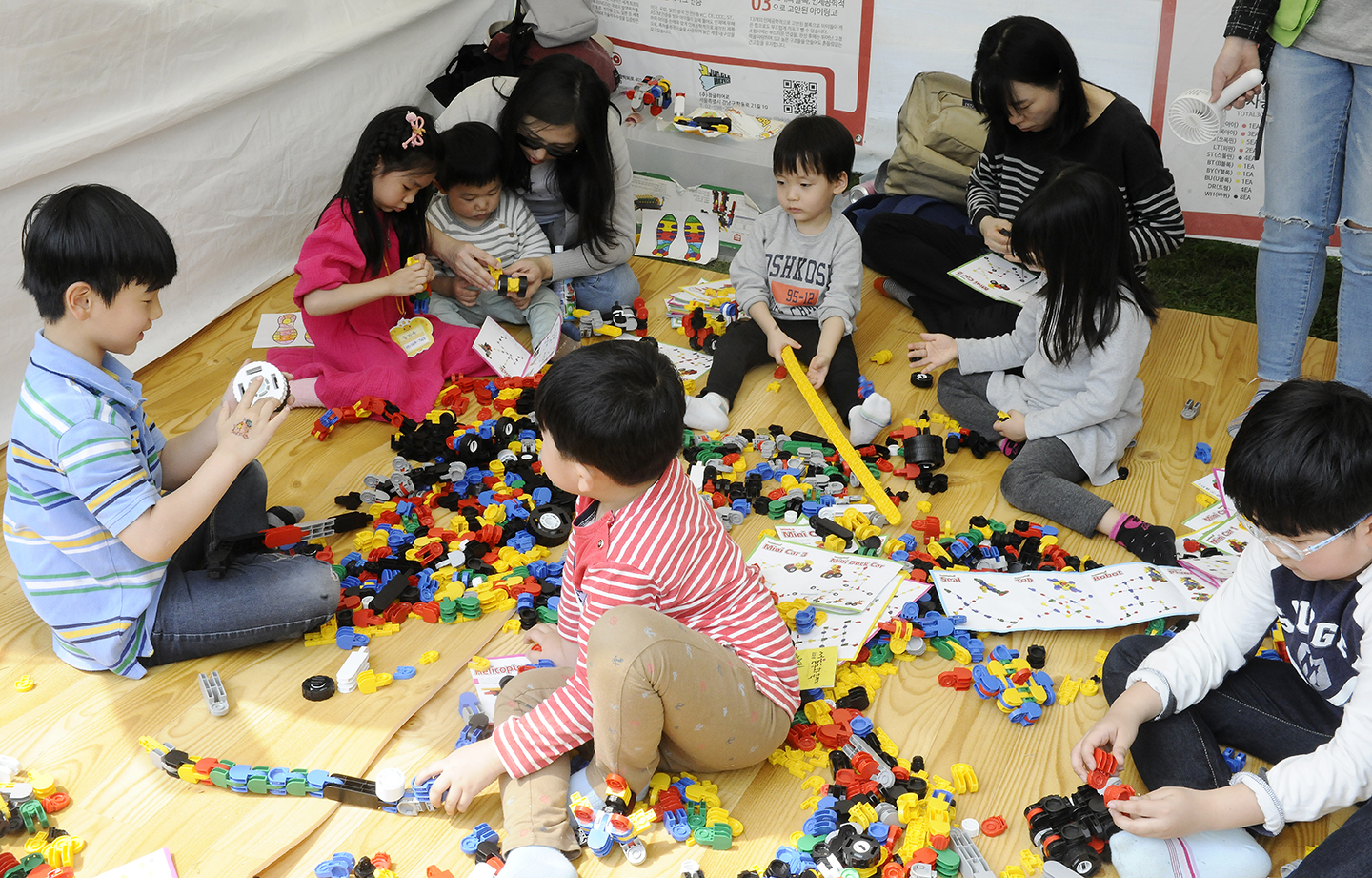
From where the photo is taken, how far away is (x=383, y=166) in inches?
109

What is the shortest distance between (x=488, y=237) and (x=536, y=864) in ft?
6.93

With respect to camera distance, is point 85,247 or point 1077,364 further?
point 1077,364

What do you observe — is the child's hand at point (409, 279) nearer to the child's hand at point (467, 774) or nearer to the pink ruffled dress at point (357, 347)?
the pink ruffled dress at point (357, 347)

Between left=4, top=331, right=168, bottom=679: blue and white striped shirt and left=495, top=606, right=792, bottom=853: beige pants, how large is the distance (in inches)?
29.5

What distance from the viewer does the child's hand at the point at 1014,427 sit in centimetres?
267

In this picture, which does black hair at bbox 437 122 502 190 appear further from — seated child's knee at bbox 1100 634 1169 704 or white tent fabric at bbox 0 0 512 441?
seated child's knee at bbox 1100 634 1169 704

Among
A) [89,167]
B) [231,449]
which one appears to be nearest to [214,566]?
[231,449]

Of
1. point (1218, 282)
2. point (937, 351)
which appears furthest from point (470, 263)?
point (1218, 282)

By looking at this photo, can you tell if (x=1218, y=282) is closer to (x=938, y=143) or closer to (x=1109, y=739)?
(x=938, y=143)

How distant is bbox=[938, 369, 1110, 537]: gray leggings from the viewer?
2.48 meters

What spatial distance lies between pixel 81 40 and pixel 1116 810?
10.1 ft

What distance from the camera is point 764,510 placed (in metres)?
2.58

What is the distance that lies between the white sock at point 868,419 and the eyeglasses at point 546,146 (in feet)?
3.69

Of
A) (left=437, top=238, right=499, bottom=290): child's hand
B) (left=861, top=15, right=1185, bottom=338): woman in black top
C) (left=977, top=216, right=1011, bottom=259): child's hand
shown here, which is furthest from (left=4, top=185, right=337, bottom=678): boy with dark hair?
(left=977, top=216, right=1011, bottom=259): child's hand
